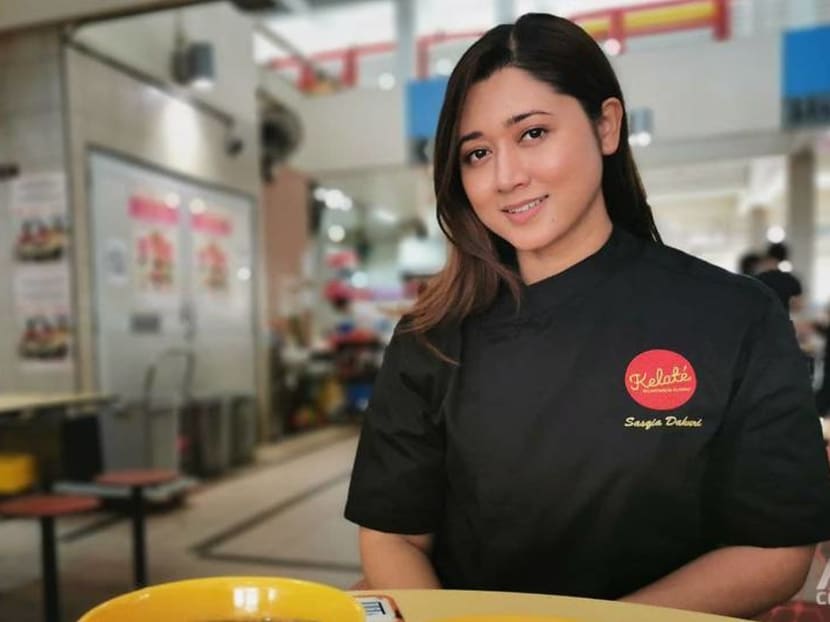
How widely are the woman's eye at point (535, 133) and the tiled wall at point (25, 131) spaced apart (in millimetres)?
4183

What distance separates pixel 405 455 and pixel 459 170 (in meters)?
0.49

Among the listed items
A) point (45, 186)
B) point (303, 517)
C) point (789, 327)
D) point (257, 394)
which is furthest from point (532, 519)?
point (257, 394)

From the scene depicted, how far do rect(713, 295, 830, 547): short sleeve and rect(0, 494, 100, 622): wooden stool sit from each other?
2369 millimetres

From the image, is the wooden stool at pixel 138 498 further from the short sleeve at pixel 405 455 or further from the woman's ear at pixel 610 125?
the woman's ear at pixel 610 125

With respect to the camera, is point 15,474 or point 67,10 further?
point 67,10

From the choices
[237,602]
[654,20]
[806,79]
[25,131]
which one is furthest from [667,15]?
[237,602]

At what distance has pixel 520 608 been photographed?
0.78 m

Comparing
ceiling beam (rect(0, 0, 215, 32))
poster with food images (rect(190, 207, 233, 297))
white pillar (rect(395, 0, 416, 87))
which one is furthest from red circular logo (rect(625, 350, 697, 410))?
white pillar (rect(395, 0, 416, 87))

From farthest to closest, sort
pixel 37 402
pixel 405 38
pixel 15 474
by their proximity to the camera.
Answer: pixel 405 38 < pixel 15 474 < pixel 37 402

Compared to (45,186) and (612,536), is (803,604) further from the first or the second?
(45,186)

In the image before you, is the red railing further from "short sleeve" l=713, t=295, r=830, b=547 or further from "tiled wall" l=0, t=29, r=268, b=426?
"short sleeve" l=713, t=295, r=830, b=547

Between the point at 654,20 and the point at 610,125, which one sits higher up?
the point at 654,20

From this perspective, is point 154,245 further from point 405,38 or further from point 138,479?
point 405,38

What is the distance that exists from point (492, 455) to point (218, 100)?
5.75m
